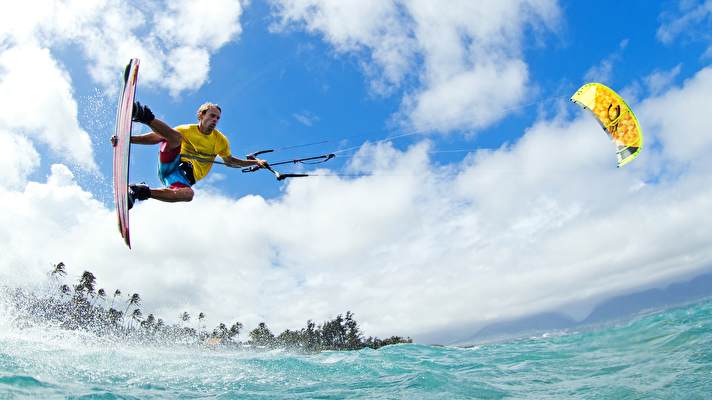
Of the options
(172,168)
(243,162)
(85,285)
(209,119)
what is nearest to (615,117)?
(243,162)

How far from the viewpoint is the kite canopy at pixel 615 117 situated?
566 inches

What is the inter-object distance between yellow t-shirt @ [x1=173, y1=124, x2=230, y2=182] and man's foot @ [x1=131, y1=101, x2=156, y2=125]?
32.2 inches

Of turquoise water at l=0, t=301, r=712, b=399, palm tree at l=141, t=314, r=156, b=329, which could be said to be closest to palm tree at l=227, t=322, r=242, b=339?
palm tree at l=141, t=314, r=156, b=329

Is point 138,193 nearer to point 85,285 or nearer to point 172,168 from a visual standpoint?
point 172,168

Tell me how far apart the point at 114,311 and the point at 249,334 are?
1138 inches

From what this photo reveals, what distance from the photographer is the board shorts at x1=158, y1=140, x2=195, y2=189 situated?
22.7 feet

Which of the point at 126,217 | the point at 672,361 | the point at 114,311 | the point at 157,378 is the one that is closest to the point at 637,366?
the point at 672,361

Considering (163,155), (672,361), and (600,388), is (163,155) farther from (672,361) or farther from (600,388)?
(672,361)

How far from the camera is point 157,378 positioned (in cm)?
718

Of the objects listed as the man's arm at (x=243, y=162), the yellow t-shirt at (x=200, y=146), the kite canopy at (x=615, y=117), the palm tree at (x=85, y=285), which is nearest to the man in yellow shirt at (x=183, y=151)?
the yellow t-shirt at (x=200, y=146)

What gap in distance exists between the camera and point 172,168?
6.98 meters

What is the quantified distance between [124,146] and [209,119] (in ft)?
4.46

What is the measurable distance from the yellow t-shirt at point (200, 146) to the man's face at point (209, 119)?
0.15 m

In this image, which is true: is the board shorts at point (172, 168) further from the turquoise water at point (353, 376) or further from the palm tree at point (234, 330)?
the palm tree at point (234, 330)
